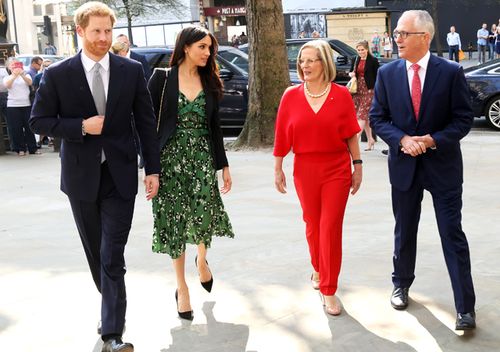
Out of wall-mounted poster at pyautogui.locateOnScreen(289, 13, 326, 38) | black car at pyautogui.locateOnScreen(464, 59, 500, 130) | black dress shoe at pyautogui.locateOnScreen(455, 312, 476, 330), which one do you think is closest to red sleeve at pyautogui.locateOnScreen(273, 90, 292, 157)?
black dress shoe at pyautogui.locateOnScreen(455, 312, 476, 330)

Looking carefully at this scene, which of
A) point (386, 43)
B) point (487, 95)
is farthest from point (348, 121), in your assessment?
point (386, 43)

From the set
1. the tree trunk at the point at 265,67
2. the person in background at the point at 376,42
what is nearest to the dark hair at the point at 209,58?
the tree trunk at the point at 265,67

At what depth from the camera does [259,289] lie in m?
5.50

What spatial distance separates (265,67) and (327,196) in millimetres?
8028

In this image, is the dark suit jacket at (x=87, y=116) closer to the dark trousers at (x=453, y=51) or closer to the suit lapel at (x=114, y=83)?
the suit lapel at (x=114, y=83)

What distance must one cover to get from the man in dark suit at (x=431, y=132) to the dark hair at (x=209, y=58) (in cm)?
104

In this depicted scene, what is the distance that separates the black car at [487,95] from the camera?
14656 millimetres

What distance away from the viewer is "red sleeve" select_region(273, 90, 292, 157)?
16.9 feet

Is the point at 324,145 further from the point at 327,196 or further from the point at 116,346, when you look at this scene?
A: the point at 116,346

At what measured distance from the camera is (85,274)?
20.1 ft

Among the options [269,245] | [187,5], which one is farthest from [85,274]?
[187,5]

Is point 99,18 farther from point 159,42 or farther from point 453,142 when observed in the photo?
point 159,42

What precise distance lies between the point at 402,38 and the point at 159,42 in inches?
1879

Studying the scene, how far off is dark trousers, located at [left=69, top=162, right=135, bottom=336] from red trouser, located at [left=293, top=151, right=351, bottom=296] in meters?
1.21
